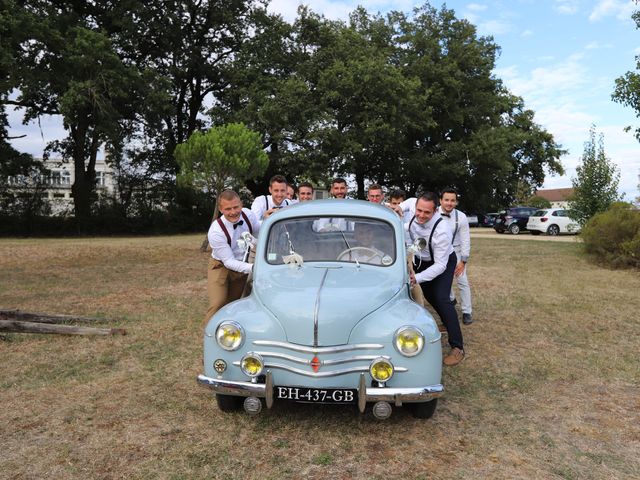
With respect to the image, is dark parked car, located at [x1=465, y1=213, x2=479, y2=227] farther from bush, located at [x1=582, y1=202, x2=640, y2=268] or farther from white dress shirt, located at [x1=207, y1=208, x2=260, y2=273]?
white dress shirt, located at [x1=207, y1=208, x2=260, y2=273]

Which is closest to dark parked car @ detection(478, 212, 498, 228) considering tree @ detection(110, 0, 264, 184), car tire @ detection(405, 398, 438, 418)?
tree @ detection(110, 0, 264, 184)

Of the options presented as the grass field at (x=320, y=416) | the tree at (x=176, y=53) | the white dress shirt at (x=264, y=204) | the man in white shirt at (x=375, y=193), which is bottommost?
the grass field at (x=320, y=416)

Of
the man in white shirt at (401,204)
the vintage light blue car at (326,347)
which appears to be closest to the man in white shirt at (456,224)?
the man in white shirt at (401,204)

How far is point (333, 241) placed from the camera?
16.0 ft

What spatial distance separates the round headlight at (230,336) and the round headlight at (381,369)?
1011mm

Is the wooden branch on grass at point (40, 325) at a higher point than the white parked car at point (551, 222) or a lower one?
lower

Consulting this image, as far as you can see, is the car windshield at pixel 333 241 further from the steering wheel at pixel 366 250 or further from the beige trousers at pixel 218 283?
the beige trousers at pixel 218 283

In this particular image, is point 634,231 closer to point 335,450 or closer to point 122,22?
point 335,450

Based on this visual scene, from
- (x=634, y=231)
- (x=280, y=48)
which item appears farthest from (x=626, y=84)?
(x=280, y=48)

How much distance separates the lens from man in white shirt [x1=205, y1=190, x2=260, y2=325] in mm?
5566

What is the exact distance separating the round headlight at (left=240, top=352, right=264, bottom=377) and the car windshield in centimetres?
116

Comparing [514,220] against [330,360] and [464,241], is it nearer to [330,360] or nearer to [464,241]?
[464,241]

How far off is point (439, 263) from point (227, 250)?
2.28 meters

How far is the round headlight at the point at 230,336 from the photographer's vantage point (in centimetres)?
393
